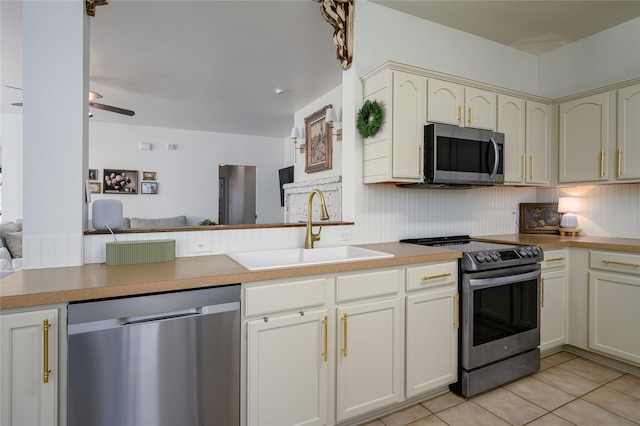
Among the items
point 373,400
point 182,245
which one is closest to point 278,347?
point 373,400

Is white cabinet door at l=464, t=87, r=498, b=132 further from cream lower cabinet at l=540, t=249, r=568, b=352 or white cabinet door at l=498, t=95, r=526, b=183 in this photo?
cream lower cabinet at l=540, t=249, r=568, b=352

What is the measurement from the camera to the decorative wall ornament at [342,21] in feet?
7.76

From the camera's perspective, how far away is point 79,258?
5.34 ft

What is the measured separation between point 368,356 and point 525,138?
7.23 feet

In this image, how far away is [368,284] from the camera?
69.0 inches

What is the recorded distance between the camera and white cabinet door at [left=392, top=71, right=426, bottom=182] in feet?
7.15

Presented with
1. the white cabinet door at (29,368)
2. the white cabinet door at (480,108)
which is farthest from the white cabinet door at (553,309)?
the white cabinet door at (29,368)

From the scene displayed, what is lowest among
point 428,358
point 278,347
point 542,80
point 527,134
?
point 428,358

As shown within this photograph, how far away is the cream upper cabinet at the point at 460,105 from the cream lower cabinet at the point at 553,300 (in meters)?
1.11

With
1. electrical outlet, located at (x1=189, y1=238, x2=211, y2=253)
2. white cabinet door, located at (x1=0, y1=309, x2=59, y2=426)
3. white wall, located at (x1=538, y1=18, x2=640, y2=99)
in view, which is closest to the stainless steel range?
electrical outlet, located at (x1=189, y1=238, x2=211, y2=253)

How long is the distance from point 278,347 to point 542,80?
3587 millimetres

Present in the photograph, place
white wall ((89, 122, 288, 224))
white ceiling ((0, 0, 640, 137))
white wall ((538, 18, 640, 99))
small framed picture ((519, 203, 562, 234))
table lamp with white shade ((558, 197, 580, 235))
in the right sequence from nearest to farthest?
white ceiling ((0, 0, 640, 137)) < white wall ((538, 18, 640, 99)) < table lamp with white shade ((558, 197, 580, 235)) < small framed picture ((519, 203, 562, 234)) < white wall ((89, 122, 288, 224))

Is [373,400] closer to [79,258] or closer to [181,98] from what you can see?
[79,258]

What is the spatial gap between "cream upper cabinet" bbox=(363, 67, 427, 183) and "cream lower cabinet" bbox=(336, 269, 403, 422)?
71cm
